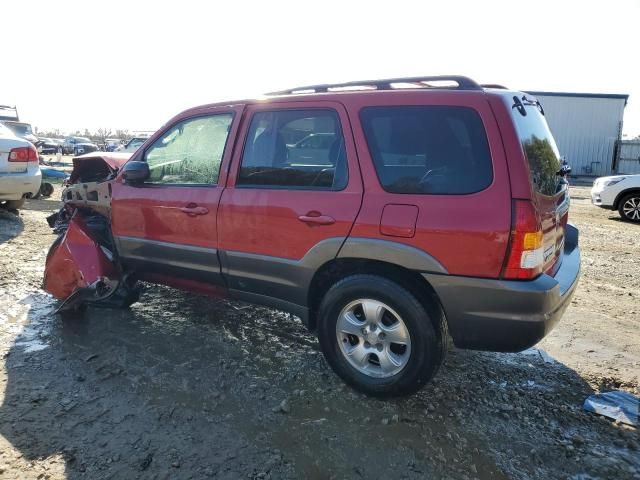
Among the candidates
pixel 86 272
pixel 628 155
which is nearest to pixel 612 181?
pixel 86 272

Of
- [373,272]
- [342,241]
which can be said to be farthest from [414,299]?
[342,241]

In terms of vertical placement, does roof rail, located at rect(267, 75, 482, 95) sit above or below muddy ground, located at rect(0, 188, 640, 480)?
above

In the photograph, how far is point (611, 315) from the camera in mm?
4676

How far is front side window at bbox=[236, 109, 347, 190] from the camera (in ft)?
10.4

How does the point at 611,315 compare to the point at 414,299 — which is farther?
the point at 611,315

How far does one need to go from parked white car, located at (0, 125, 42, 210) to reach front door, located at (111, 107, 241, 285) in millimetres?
4292

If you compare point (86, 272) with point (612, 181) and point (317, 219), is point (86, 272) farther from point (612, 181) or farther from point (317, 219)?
point (612, 181)

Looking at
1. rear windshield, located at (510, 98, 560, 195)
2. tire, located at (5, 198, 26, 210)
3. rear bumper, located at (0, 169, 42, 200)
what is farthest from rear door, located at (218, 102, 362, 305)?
tire, located at (5, 198, 26, 210)

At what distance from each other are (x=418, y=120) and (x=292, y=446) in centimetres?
201

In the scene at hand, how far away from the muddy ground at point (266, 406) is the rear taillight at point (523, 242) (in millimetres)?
970

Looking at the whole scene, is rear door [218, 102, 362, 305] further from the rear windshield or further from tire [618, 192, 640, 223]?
tire [618, 192, 640, 223]

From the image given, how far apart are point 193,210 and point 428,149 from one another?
1.89 meters

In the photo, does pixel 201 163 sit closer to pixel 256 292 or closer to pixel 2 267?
pixel 256 292

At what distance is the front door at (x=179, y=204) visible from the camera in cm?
374
